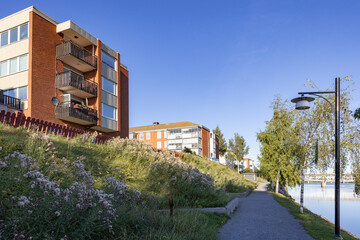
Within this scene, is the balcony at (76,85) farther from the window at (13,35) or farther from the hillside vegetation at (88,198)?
the hillside vegetation at (88,198)

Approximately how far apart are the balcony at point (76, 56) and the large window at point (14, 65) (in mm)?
2586

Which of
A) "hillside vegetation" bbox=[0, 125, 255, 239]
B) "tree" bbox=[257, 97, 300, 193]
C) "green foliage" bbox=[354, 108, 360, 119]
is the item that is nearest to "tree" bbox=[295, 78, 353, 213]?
"green foliage" bbox=[354, 108, 360, 119]

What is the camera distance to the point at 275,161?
20016 millimetres

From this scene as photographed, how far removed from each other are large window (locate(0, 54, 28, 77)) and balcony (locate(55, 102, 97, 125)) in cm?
411

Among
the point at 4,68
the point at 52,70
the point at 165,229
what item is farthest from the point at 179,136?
the point at 165,229

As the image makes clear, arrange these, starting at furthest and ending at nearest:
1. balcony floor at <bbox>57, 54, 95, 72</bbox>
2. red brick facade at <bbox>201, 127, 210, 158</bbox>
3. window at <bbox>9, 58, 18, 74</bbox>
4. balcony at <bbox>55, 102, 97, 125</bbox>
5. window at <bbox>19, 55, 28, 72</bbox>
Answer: red brick facade at <bbox>201, 127, 210, 158</bbox>, balcony floor at <bbox>57, 54, 95, 72</bbox>, balcony at <bbox>55, 102, 97, 125</bbox>, window at <bbox>9, 58, 18, 74</bbox>, window at <bbox>19, 55, 28, 72</bbox>

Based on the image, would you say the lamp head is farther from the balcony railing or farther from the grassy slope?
the balcony railing

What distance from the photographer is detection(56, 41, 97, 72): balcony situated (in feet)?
74.6

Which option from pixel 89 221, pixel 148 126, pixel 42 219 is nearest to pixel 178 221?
pixel 89 221

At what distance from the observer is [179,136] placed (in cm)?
6744

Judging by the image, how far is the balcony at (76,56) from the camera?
22.7 meters

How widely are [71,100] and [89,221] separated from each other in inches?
906

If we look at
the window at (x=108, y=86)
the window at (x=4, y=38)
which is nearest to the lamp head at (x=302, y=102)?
the window at (x=108, y=86)

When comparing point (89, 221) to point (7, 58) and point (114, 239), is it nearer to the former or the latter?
point (114, 239)
